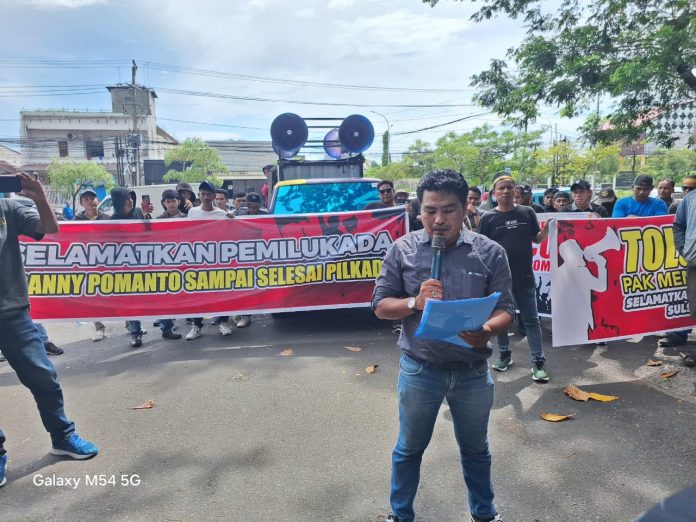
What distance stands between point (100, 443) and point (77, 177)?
1492 inches

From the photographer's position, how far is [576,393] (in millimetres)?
4258

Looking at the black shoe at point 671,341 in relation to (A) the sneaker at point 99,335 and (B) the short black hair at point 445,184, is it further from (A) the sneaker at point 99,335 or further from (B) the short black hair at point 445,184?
(A) the sneaker at point 99,335

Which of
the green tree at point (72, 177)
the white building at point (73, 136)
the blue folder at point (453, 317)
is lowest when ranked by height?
the blue folder at point (453, 317)

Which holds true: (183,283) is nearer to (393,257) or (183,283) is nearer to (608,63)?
(393,257)

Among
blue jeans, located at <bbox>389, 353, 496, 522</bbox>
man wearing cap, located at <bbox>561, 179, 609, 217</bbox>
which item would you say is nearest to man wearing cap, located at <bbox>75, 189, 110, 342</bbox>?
blue jeans, located at <bbox>389, 353, 496, 522</bbox>

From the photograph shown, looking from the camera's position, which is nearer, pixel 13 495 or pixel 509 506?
pixel 509 506

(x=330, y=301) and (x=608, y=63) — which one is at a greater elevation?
(x=608, y=63)

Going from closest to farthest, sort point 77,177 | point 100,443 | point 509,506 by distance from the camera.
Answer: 1. point 509,506
2. point 100,443
3. point 77,177

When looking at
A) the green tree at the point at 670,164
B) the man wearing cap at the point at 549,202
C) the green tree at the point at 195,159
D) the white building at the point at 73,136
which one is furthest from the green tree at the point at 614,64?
the white building at the point at 73,136

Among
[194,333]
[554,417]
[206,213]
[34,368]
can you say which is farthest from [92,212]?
[554,417]

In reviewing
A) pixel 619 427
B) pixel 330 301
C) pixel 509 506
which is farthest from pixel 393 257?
pixel 330 301

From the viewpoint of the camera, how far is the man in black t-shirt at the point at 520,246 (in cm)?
455

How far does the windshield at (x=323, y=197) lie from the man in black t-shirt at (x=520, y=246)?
3234 mm

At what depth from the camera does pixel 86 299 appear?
5.84 metres
